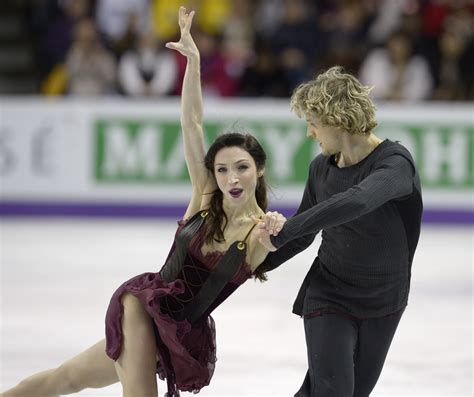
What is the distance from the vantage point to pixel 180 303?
3834mm

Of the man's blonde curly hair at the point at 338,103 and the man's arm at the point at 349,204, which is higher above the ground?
the man's blonde curly hair at the point at 338,103

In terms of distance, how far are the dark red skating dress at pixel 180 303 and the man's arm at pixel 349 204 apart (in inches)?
15.8

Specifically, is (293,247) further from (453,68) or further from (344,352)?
(453,68)

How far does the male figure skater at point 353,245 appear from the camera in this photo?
357 cm

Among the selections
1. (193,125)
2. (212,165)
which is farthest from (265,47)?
(212,165)

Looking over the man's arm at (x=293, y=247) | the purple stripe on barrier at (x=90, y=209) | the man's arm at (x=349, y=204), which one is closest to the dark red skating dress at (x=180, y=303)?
the man's arm at (x=293, y=247)

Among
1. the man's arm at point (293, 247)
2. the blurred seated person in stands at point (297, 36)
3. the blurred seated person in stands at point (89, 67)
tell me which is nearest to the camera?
the man's arm at point (293, 247)

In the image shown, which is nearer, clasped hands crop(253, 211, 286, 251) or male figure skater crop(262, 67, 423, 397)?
clasped hands crop(253, 211, 286, 251)

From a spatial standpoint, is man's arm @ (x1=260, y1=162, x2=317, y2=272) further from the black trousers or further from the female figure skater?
the black trousers

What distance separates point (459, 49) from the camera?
11500 mm

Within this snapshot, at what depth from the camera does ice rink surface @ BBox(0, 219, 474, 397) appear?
5.04m

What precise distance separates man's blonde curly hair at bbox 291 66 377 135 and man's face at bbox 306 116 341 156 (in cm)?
2

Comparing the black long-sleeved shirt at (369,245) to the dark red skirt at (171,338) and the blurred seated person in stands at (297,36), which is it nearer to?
the dark red skirt at (171,338)

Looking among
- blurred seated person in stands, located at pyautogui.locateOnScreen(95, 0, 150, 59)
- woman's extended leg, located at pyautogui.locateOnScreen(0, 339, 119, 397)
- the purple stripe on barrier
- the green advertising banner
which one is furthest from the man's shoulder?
blurred seated person in stands, located at pyautogui.locateOnScreen(95, 0, 150, 59)
